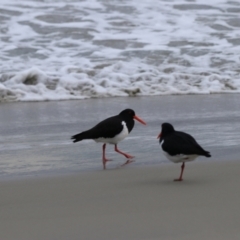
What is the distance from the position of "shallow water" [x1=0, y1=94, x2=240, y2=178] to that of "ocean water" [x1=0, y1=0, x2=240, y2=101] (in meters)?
0.71

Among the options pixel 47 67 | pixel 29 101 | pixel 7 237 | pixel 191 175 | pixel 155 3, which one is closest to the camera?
pixel 7 237

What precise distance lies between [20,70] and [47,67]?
1.85 ft

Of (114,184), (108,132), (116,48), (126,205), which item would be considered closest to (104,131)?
(108,132)

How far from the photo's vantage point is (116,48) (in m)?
12.9

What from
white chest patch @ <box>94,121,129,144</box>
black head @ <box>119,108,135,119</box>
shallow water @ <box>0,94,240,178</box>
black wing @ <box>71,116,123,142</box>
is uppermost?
black head @ <box>119,108,135,119</box>

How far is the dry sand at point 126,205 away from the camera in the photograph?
3.23 m

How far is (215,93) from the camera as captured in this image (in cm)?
1036

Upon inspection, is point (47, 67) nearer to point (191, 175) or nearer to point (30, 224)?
point (191, 175)

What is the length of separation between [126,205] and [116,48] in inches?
369

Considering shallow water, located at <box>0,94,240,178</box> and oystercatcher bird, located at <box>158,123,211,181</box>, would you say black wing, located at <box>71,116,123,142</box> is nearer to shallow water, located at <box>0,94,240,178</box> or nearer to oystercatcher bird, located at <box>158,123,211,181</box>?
shallow water, located at <box>0,94,240,178</box>

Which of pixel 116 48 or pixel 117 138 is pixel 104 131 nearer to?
pixel 117 138

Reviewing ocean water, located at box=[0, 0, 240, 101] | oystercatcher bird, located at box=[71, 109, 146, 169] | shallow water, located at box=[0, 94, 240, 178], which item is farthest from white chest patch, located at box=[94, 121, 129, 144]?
ocean water, located at box=[0, 0, 240, 101]

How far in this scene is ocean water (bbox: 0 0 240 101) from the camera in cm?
1041

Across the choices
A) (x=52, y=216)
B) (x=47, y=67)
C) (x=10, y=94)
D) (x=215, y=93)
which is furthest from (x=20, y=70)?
(x=52, y=216)
